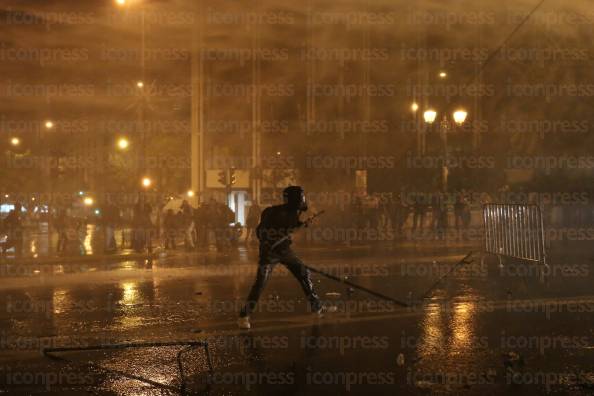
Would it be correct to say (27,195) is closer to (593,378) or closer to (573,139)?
(573,139)

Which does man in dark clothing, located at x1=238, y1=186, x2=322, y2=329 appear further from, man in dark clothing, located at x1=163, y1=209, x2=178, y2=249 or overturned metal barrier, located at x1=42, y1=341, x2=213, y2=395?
man in dark clothing, located at x1=163, y1=209, x2=178, y2=249

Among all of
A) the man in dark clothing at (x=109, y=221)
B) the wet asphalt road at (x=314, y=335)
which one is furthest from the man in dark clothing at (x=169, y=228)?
the wet asphalt road at (x=314, y=335)

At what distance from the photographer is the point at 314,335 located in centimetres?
690

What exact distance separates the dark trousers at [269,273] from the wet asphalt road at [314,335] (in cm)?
26

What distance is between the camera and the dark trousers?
7.46 m

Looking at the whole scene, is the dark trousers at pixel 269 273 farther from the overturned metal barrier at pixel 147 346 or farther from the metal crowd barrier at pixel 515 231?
the metal crowd barrier at pixel 515 231

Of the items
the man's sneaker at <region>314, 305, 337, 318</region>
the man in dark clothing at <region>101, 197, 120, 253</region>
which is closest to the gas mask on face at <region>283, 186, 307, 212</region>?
the man's sneaker at <region>314, 305, 337, 318</region>

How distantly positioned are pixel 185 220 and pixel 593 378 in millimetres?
17453

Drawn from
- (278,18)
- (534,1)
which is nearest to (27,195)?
(278,18)

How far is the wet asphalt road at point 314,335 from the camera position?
5.23m

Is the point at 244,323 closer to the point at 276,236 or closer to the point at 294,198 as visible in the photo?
the point at 276,236

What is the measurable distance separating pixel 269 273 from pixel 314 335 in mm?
1028

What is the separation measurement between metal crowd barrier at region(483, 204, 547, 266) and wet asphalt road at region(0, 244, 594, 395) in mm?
348

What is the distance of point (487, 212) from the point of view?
1221 centimetres
